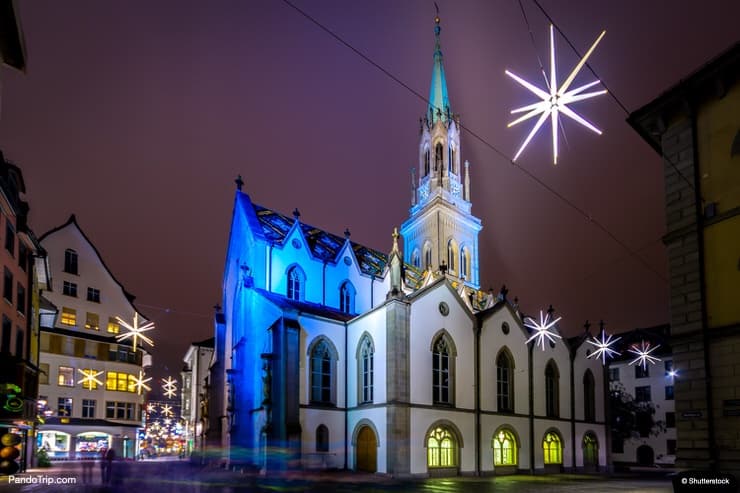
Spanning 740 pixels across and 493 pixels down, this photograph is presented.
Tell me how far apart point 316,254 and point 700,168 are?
83.9 feet

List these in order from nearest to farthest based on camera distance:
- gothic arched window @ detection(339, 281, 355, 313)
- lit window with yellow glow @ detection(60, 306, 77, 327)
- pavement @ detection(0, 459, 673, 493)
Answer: pavement @ detection(0, 459, 673, 493) → gothic arched window @ detection(339, 281, 355, 313) → lit window with yellow glow @ detection(60, 306, 77, 327)

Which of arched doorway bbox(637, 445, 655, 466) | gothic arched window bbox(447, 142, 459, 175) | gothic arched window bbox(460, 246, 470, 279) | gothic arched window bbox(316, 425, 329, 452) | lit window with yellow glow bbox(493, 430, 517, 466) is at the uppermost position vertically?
gothic arched window bbox(447, 142, 459, 175)

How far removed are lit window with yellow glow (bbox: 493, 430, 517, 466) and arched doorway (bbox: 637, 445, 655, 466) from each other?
92.0 ft

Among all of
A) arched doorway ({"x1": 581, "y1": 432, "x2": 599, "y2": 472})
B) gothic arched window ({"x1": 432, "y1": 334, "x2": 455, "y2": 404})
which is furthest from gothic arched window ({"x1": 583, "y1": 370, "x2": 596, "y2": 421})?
gothic arched window ({"x1": 432, "y1": 334, "x2": 455, "y2": 404})

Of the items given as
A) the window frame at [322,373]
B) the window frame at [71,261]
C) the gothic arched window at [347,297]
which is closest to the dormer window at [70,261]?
the window frame at [71,261]

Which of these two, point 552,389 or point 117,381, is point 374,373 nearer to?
point 552,389

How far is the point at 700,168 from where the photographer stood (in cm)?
1828

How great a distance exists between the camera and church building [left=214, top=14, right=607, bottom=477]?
30906 mm

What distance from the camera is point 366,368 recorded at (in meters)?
33.0

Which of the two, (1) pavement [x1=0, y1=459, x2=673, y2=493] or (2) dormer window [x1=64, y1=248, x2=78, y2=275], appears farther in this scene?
(2) dormer window [x1=64, y1=248, x2=78, y2=275]

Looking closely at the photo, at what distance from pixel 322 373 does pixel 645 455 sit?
1583 inches

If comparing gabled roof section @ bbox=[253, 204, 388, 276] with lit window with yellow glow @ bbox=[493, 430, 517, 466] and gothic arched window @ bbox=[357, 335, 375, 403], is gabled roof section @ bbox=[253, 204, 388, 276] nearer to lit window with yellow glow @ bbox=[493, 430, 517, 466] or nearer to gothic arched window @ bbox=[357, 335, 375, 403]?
gothic arched window @ bbox=[357, 335, 375, 403]

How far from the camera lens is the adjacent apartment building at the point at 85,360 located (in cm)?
4772

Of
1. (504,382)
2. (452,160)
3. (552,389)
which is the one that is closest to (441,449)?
(504,382)
